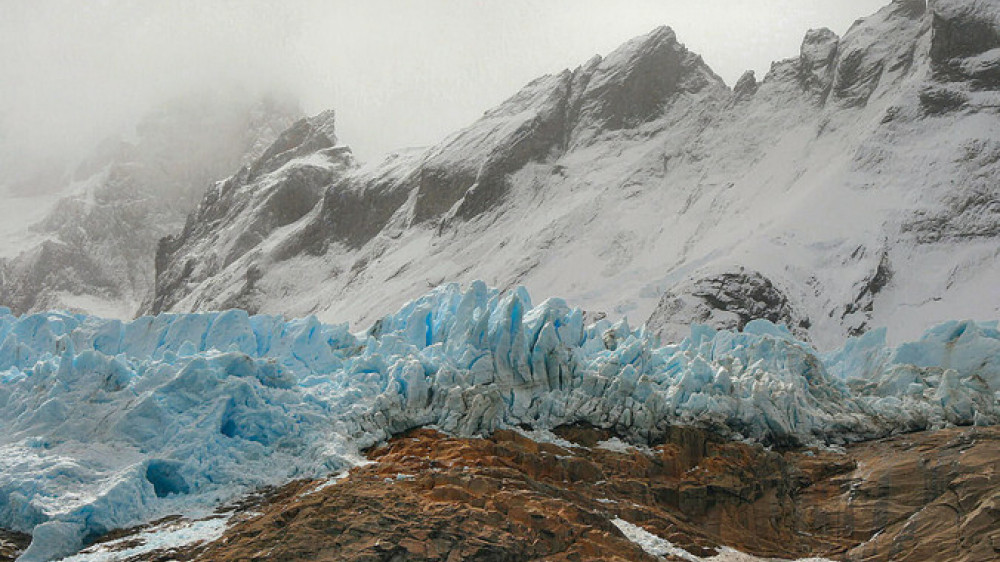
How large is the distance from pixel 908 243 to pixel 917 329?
10.6 m

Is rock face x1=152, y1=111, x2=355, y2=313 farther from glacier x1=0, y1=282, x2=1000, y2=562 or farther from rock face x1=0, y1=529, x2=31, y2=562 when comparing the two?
rock face x1=0, y1=529, x2=31, y2=562

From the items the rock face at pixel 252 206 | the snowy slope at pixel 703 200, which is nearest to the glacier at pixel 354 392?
the snowy slope at pixel 703 200

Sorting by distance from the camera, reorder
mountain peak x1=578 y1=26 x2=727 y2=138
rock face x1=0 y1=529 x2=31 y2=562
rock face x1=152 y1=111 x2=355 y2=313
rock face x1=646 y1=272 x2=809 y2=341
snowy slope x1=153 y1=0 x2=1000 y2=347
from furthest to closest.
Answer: rock face x1=152 y1=111 x2=355 y2=313 → mountain peak x1=578 y1=26 x2=727 y2=138 → snowy slope x1=153 y1=0 x2=1000 y2=347 → rock face x1=646 y1=272 x2=809 y2=341 → rock face x1=0 y1=529 x2=31 y2=562

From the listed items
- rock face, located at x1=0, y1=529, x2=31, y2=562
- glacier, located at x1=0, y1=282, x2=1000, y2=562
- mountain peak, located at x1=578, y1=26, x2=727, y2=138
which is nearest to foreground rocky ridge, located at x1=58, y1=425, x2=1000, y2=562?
glacier, located at x1=0, y1=282, x2=1000, y2=562

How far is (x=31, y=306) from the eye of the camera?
18050 centimetres

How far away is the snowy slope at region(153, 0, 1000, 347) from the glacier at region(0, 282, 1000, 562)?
1513 inches

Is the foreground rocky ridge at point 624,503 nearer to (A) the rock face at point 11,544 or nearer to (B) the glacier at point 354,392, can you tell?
(B) the glacier at point 354,392

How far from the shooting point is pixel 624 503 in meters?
29.2

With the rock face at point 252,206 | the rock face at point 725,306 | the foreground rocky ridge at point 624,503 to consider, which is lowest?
the rock face at point 725,306

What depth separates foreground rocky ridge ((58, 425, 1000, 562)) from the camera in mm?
23938

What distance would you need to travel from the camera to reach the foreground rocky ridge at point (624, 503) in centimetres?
2394

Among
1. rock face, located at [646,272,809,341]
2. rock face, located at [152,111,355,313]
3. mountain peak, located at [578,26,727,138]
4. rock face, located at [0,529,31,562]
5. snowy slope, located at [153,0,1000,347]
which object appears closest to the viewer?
rock face, located at [0,529,31,562]

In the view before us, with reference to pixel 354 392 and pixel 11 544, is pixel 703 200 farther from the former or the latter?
pixel 11 544

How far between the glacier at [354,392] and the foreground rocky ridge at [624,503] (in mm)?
1286
